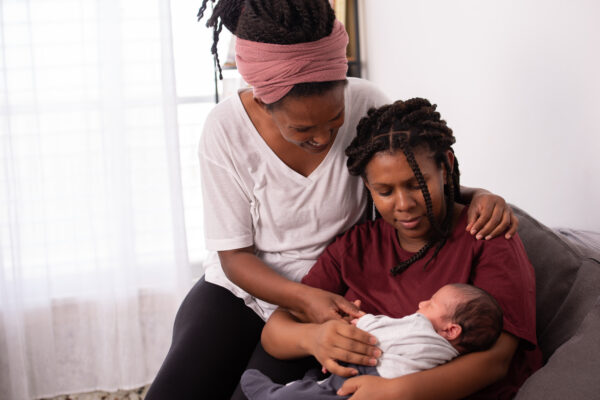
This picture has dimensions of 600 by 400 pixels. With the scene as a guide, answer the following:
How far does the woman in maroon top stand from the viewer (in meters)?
1.07

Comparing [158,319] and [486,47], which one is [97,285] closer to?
[158,319]

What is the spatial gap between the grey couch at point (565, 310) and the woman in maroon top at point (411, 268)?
0.28 ft

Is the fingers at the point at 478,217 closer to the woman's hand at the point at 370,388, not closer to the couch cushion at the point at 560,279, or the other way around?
the couch cushion at the point at 560,279

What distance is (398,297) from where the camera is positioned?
4.23 feet

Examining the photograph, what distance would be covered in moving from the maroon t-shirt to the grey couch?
8 cm

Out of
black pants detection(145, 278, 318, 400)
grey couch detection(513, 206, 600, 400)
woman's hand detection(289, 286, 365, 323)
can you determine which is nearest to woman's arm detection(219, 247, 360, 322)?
woman's hand detection(289, 286, 365, 323)

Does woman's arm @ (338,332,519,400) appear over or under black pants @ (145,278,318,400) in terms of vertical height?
over

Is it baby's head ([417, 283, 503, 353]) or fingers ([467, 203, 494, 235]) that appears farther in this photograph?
fingers ([467, 203, 494, 235])

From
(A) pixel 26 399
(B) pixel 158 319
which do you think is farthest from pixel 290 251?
(A) pixel 26 399

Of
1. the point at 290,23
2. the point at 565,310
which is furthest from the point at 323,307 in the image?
the point at 290,23

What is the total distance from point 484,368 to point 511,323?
107 millimetres

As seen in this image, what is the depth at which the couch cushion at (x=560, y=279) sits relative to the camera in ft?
3.79

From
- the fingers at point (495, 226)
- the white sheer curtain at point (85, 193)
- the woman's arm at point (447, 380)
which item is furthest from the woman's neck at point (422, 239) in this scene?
the white sheer curtain at point (85, 193)

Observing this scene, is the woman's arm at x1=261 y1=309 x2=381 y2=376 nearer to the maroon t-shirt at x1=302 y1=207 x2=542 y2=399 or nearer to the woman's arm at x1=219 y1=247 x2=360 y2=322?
the woman's arm at x1=219 y1=247 x2=360 y2=322
